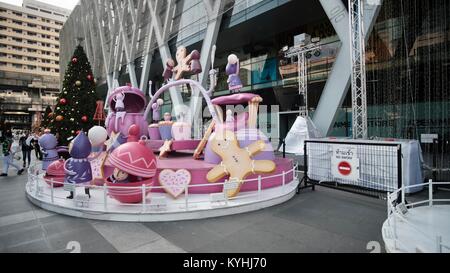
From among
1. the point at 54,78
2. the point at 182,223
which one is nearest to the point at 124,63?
the point at 182,223

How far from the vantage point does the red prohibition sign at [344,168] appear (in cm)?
720

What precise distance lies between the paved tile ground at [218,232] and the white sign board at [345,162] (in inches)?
35.7

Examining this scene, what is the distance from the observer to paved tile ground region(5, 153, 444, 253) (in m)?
4.31

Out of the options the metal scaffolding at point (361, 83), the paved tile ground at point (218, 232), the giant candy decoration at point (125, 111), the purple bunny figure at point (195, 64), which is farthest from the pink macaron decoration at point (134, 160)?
the metal scaffolding at point (361, 83)

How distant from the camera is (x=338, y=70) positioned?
1425cm

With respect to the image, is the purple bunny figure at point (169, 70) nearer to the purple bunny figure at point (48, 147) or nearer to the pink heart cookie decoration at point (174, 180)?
the purple bunny figure at point (48, 147)

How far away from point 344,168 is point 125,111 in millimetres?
8137

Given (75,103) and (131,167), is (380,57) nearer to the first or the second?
(131,167)

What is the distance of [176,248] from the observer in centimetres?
426

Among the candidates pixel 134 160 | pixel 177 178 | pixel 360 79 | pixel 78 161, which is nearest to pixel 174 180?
pixel 177 178

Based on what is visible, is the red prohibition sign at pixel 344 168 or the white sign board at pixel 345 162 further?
the red prohibition sign at pixel 344 168

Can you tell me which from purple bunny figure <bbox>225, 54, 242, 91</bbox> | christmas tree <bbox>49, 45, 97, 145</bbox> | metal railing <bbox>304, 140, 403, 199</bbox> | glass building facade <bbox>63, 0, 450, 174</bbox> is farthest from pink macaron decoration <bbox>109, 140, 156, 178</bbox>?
glass building facade <bbox>63, 0, 450, 174</bbox>

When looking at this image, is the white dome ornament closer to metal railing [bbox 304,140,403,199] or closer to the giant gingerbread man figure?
the giant gingerbread man figure
